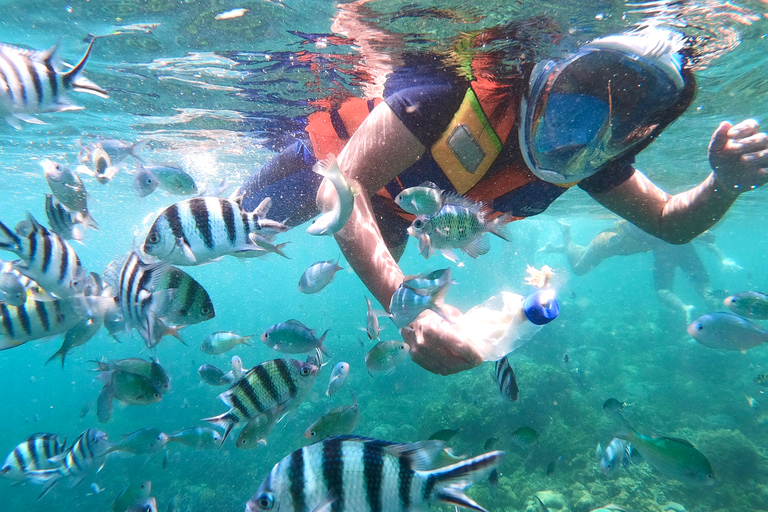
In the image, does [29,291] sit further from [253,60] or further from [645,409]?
[645,409]

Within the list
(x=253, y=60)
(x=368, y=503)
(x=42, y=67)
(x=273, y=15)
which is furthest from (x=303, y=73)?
(x=368, y=503)

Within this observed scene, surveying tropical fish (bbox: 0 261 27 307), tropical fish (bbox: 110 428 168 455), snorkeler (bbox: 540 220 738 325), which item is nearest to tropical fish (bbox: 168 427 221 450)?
tropical fish (bbox: 110 428 168 455)

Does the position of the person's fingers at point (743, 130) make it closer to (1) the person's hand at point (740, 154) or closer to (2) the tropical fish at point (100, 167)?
(1) the person's hand at point (740, 154)

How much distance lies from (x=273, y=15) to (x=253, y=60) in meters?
2.00

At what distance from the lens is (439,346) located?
194cm

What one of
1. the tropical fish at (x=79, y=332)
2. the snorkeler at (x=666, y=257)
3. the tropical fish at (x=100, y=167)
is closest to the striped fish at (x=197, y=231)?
the tropical fish at (x=79, y=332)

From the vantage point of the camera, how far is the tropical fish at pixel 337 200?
1.59 meters

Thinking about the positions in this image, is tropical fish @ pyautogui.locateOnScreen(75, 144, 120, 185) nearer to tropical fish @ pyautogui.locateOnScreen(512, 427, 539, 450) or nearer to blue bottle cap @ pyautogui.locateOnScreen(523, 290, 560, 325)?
blue bottle cap @ pyautogui.locateOnScreen(523, 290, 560, 325)

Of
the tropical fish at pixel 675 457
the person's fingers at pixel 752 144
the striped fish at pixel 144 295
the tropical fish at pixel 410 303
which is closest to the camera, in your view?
the striped fish at pixel 144 295

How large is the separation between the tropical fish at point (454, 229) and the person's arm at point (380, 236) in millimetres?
397

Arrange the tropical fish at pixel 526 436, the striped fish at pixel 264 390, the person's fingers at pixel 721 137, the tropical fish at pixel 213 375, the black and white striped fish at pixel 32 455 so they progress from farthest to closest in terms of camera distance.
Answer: the tropical fish at pixel 213 375 → the tropical fish at pixel 526 436 → the black and white striped fish at pixel 32 455 → the person's fingers at pixel 721 137 → the striped fish at pixel 264 390

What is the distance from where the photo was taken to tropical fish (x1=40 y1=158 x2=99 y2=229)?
3.70m

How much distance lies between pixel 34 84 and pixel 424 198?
10.1 feet

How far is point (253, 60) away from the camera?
8023 mm
